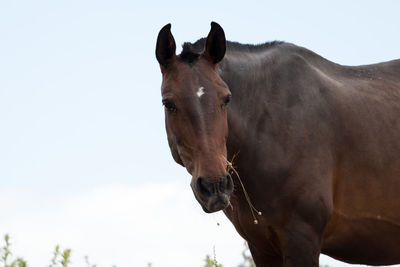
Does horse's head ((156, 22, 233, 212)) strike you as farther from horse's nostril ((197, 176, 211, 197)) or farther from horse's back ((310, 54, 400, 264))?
horse's back ((310, 54, 400, 264))

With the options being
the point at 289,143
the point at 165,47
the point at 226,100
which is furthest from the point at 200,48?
the point at 289,143

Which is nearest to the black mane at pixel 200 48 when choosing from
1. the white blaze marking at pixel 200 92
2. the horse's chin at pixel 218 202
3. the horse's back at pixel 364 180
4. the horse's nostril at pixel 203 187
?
the white blaze marking at pixel 200 92

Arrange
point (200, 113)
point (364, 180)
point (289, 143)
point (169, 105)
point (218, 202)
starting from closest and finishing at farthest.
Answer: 1. point (218, 202)
2. point (200, 113)
3. point (169, 105)
4. point (289, 143)
5. point (364, 180)

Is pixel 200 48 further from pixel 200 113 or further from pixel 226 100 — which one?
pixel 200 113

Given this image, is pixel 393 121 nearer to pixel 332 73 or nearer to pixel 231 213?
pixel 332 73

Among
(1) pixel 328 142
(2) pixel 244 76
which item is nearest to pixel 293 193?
(1) pixel 328 142

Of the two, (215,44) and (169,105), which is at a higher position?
(215,44)

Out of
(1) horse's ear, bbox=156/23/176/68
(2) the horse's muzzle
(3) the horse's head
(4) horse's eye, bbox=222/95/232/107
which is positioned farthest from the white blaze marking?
(2) the horse's muzzle

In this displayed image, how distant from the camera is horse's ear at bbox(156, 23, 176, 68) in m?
5.98

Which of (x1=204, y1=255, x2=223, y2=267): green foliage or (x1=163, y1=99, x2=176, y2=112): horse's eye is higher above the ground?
(x1=163, y1=99, x2=176, y2=112): horse's eye

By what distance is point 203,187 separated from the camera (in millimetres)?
5281

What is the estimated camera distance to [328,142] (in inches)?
248

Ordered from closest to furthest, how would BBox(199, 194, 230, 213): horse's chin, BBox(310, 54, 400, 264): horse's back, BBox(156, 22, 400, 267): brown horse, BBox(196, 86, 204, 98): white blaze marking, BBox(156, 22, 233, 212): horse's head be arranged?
BBox(199, 194, 230, 213): horse's chin
BBox(156, 22, 233, 212): horse's head
BBox(196, 86, 204, 98): white blaze marking
BBox(156, 22, 400, 267): brown horse
BBox(310, 54, 400, 264): horse's back

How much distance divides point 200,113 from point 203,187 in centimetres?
60
